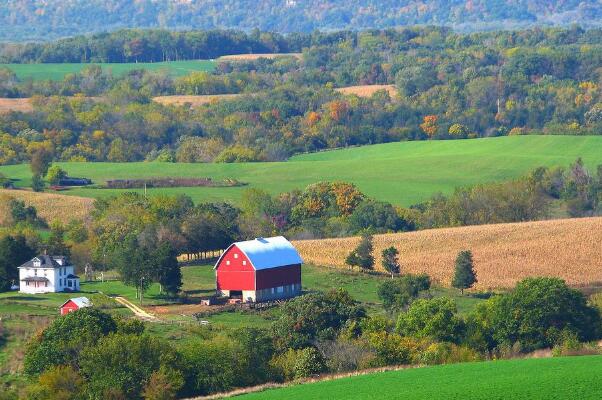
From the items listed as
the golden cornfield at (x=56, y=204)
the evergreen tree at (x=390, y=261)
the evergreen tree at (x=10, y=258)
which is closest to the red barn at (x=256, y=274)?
the evergreen tree at (x=390, y=261)

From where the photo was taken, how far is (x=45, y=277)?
62.0 metres

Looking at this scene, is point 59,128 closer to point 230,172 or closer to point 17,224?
point 230,172

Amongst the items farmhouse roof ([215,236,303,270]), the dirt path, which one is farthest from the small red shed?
farmhouse roof ([215,236,303,270])

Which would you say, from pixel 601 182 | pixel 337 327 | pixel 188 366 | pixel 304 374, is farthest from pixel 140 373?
pixel 601 182

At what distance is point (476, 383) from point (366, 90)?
399ft

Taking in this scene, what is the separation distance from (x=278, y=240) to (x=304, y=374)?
20.1 metres

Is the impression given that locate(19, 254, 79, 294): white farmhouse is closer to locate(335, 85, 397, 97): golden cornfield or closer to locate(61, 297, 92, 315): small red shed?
locate(61, 297, 92, 315): small red shed

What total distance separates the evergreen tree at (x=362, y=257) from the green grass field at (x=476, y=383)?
82.1ft

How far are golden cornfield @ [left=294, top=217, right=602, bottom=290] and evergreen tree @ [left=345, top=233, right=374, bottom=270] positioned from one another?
1.18m

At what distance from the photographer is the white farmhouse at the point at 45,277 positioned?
6197 cm

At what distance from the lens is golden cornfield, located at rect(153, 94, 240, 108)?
494 feet

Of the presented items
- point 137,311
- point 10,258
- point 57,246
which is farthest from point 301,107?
point 137,311

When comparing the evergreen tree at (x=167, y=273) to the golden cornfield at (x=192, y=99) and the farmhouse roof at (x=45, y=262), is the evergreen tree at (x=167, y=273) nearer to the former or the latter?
the farmhouse roof at (x=45, y=262)

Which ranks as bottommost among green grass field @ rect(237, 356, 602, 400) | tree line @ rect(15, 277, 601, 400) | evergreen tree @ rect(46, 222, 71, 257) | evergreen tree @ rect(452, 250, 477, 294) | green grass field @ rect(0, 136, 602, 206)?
green grass field @ rect(237, 356, 602, 400)
